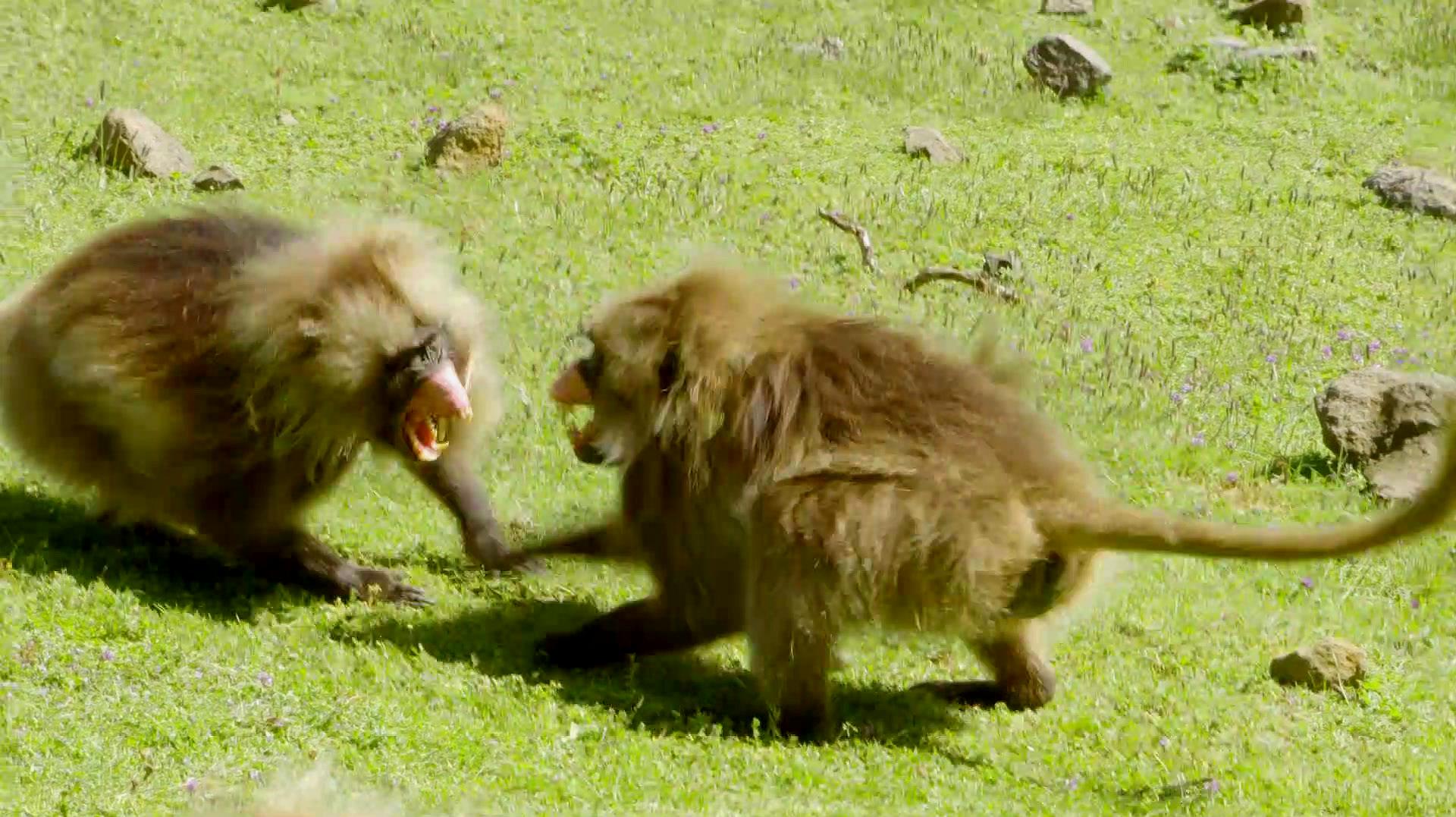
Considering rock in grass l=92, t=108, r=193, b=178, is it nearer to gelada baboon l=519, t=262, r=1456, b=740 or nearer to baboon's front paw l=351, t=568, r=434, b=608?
baboon's front paw l=351, t=568, r=434, b=608

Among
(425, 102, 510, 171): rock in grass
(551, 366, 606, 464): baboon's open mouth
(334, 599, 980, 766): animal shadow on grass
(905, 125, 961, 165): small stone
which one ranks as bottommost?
(334, 599, 980, 766): animal shadow on grass

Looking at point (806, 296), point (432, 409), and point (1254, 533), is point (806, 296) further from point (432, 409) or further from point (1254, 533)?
point (1254, 533)

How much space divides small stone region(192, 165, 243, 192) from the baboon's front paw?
493 centimetres

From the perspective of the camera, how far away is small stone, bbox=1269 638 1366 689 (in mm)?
6816

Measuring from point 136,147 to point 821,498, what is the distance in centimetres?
693

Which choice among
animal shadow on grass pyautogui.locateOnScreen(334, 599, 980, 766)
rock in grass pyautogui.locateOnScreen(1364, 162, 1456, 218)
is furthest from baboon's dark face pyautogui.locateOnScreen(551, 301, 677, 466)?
rock in grass pyautogui.locateOnScreen(1364, 162, 1456, 218)

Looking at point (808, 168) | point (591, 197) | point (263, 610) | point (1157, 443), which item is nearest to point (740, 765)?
point (263, 610)

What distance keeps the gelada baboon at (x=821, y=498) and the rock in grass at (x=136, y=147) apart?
575 centimetres

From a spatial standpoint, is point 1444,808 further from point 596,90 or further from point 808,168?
point 596,90

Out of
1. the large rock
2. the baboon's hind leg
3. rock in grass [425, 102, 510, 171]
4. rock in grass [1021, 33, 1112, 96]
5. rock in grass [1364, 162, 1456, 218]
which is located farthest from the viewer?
rock in grass [1021, 33, 1112, 96]

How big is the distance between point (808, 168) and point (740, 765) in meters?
7.21

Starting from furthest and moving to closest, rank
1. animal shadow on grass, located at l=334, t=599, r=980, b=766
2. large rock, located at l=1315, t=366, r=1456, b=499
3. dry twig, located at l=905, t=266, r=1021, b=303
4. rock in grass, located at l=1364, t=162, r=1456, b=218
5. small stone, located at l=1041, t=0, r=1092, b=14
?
1. small stone, located at l=1041, t=0, r=1092, b=14
2. rock in grass, located at l=1364, t=162, r=1456, b=218
3. dry twig, located at l=905, t=266, r=1021, b=303
4. large rock, located at l=1315, t=366, r=1456, b=499
5. animal shadow on grass, located at l=334, t=599, r=980, b=766

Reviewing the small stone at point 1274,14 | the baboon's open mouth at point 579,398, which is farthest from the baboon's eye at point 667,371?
the small stone at point 1274,14

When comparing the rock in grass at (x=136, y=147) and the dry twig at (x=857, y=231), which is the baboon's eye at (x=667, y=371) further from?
the rock in grass at (x=136, y=147)
